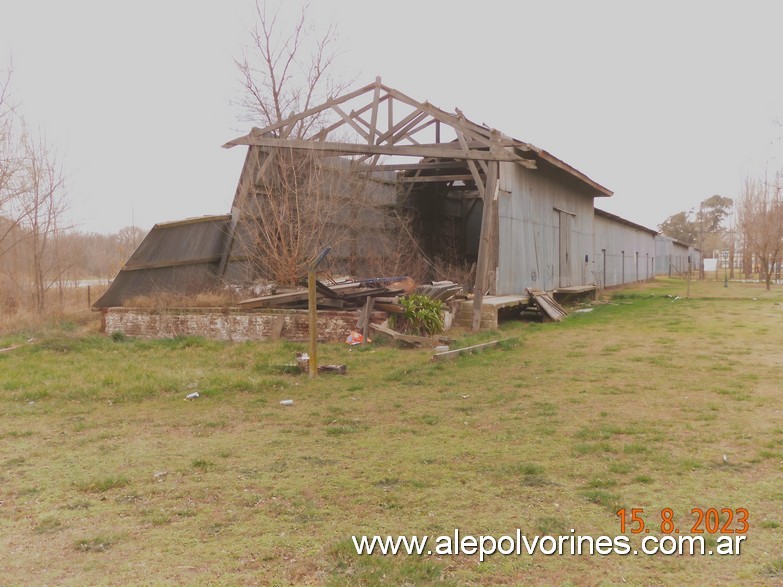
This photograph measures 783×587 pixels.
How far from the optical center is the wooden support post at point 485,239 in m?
12.7

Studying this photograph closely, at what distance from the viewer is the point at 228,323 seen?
11.9 metres

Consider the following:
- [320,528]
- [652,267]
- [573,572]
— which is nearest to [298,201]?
[320,528]

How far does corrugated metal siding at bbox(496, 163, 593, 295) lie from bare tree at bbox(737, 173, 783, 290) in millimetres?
14865

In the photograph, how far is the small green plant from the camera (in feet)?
37.1

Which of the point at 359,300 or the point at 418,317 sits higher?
the point at 359,300

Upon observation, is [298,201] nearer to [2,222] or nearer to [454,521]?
[2,222]

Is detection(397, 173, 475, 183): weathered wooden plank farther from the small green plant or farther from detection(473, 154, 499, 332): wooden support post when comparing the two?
the small green plant

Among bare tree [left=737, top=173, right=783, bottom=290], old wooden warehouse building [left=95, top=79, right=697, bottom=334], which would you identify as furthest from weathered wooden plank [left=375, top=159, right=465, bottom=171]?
bare tree [left=737, top=173, right=783, bottom=290]

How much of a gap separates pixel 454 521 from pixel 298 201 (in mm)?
10257

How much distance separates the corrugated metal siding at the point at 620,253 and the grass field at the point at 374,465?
1913 cm

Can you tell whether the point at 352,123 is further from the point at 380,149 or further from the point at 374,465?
the point at 374,465

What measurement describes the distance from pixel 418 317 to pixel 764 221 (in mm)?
30551
